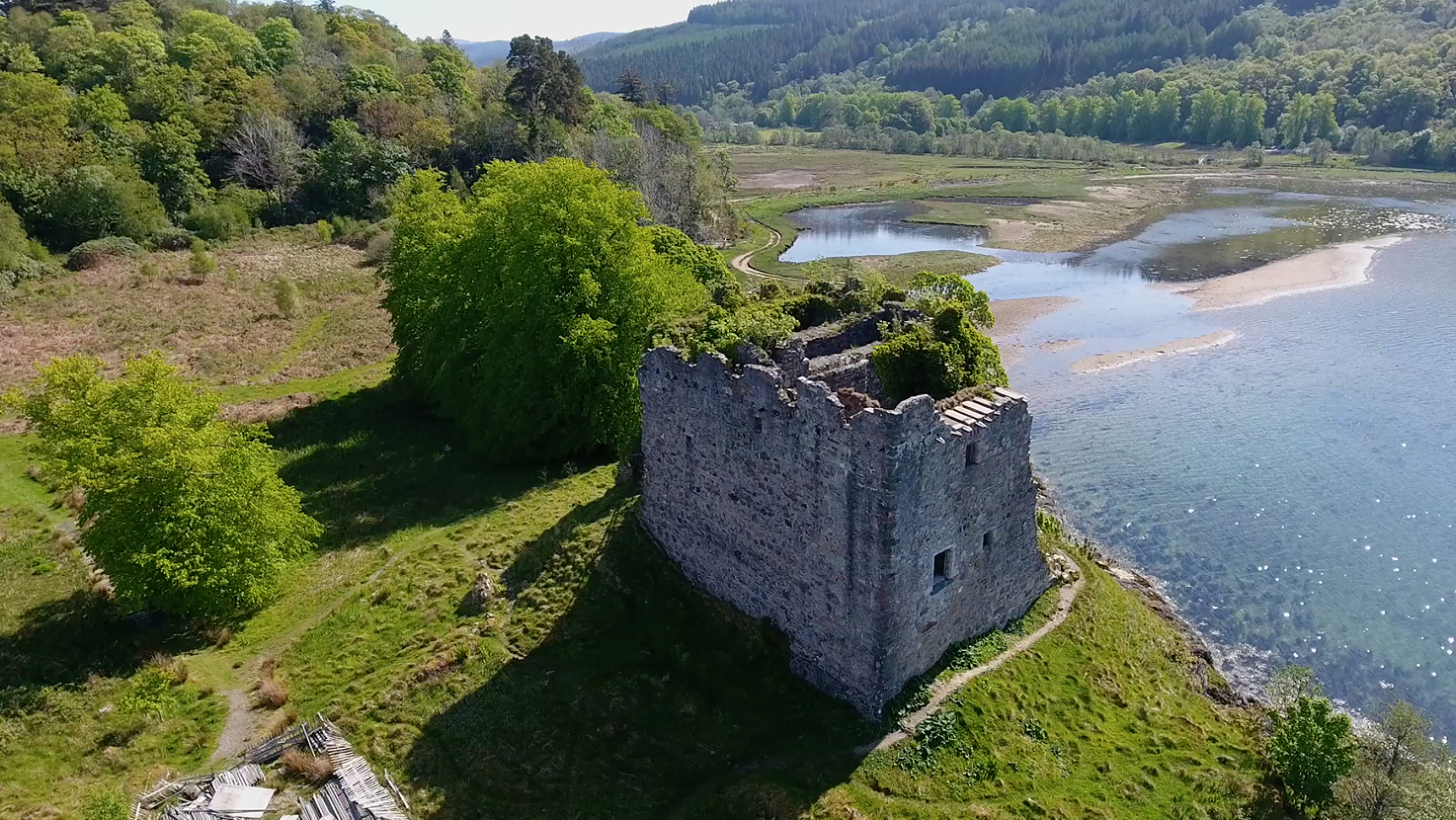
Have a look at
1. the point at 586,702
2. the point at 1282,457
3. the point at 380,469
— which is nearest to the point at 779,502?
the point at 586,702

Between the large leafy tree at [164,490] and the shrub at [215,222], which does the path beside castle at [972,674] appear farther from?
the shrub at [215,222]

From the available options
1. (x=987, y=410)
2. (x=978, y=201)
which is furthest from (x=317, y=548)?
(x=978, y=201)

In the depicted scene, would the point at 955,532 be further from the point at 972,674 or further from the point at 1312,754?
the point at 1312,754

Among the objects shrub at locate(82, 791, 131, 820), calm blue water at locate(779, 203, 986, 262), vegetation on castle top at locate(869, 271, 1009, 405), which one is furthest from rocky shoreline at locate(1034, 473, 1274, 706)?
calm blue water at locate(779, 203, 986, 262)

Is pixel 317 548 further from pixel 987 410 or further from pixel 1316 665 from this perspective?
pixel 1316 665

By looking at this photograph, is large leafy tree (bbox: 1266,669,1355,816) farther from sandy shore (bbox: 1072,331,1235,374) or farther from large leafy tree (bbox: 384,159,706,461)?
sandy shore (bbox: 1072,331,1235,374)

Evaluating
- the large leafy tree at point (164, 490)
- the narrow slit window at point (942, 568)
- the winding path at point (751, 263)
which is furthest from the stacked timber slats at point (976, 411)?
the winding path at point (751, 263)
